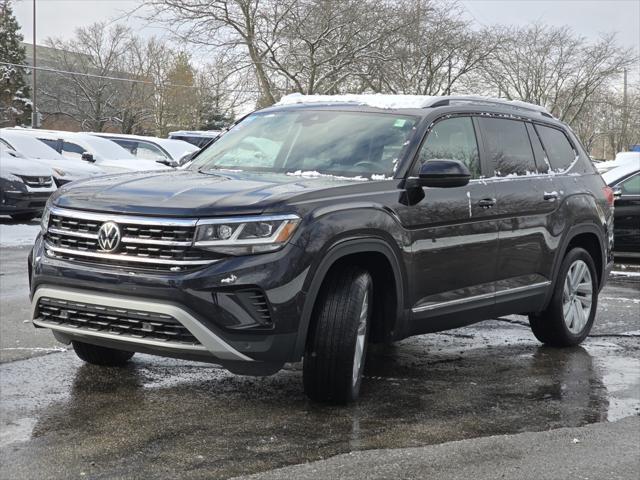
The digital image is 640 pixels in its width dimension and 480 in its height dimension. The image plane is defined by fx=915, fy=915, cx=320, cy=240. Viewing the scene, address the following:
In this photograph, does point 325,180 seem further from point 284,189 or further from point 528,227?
point 528,227

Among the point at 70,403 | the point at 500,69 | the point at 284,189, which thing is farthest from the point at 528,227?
the point at 500,69

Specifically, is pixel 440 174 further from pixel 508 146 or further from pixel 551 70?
pixel 551 70

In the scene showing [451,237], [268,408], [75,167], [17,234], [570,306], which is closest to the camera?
[268,408]

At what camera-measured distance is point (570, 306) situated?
6.95 metres

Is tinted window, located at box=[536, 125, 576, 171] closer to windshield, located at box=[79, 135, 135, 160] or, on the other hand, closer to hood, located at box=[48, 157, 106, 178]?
hood, located at box=[48, 157, 106, 178]

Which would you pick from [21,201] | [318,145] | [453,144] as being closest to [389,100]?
[453,144]

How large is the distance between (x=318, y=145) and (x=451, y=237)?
101 cm

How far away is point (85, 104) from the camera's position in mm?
71625

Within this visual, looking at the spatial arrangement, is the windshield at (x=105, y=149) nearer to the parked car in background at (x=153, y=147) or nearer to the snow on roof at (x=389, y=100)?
the parked car in background at (x=153, y=147)

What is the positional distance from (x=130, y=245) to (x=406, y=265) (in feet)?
5.20

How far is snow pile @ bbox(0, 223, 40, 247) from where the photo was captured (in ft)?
44.9

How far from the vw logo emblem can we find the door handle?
2380 millimetres

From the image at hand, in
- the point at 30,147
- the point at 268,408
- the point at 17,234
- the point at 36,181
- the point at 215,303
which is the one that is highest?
the point at 30,147

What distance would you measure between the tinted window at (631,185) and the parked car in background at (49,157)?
33.1ft
